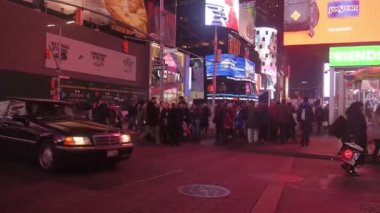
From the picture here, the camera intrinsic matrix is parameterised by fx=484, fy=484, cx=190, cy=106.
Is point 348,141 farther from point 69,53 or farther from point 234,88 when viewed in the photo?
point 234,88

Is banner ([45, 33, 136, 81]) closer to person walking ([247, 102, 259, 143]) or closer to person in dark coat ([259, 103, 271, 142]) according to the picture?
person walking ([247, 102, 259, 143])

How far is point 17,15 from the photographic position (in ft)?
94.8

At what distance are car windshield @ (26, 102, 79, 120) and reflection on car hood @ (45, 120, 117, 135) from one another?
55cm

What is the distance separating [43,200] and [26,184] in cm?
142

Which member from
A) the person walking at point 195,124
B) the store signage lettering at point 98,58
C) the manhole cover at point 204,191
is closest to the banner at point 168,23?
the store signage lettering at point 98,58

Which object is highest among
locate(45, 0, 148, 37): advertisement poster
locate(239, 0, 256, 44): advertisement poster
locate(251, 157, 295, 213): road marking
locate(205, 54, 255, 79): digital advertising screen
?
locate(239, 0, 256, 44): advertisement poster

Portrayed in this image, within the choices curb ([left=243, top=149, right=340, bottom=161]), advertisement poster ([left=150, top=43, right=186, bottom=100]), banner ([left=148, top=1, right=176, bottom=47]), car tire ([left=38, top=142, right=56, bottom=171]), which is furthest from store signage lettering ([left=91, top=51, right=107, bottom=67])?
car tire ([left=38, top=142, right=56, bottom=171])

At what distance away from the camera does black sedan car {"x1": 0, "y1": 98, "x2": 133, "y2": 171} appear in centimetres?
1010

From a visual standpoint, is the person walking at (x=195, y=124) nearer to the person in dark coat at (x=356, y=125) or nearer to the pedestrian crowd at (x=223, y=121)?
the pedestrian crowd at (x=223, y=121)

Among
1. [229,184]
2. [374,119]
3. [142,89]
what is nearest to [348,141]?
[374,119]

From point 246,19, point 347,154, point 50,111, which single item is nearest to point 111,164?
point 50,111

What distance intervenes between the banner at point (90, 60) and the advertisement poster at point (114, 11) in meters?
2.41

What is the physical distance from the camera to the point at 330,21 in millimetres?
19125

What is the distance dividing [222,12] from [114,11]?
18.5 meters
